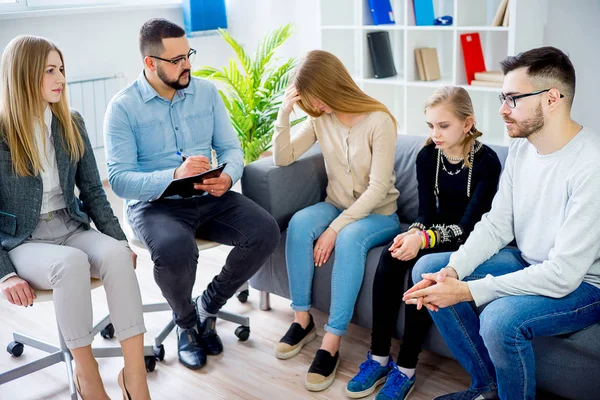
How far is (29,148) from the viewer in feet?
6.97

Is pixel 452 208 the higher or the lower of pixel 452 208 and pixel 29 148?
the lower

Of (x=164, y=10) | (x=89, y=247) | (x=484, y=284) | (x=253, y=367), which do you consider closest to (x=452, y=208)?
(x=484, y=284)

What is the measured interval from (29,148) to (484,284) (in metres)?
1.41

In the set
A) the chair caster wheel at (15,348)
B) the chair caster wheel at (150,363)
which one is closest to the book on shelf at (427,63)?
the chair caster wheel at (150,363)

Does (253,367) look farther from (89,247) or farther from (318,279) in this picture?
(89,247)

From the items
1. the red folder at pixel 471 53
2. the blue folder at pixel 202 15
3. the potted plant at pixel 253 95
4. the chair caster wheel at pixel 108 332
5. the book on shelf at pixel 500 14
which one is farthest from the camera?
the blue folder at pixel 202 15

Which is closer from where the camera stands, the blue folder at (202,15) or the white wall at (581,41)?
the white wall at (581,41)

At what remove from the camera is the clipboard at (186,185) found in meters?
2.31

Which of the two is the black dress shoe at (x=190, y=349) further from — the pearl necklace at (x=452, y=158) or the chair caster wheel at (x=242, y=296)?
the pearl necklace at (x=452, y=158)

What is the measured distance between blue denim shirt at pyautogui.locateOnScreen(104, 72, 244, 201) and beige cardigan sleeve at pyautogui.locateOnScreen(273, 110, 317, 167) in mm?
149

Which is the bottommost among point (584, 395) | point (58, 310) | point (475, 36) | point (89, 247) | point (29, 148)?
point (584, 395)

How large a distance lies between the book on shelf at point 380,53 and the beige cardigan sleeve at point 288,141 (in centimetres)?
174

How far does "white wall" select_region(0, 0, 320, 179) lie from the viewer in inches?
167

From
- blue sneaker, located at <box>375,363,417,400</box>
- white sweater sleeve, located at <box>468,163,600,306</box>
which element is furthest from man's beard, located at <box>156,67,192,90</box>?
white sweater sleeve, located at <box>468,163,600,306</box>
